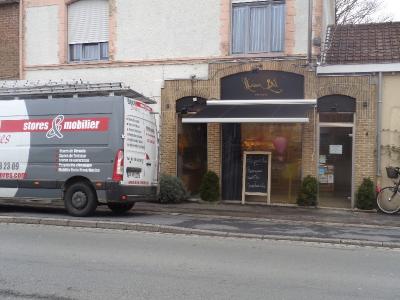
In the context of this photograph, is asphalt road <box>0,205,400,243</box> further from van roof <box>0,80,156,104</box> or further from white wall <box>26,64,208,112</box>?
white wall <box>26,64,208,112</box>

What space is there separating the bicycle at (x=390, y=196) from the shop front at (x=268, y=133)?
680 millimetres

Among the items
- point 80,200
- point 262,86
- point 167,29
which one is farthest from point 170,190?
point 167,29

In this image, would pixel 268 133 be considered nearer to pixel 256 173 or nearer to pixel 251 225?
pixel 256 173

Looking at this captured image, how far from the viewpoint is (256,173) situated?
52.9ft

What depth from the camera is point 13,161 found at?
41.6ft

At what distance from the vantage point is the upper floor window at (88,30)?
17969mm

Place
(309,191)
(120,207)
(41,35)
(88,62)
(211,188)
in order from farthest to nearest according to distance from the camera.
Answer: (41,35) → (88,62) → (211,188) → (309,191) → (120,207)

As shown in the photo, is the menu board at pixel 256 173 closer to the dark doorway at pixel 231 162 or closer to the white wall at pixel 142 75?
A: the dark doorway at pixel 231 162

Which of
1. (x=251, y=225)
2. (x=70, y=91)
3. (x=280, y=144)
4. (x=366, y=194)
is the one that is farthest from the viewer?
(x=280, y=144)

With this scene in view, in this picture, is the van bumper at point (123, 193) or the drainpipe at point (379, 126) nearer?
the van bumper at point (123, 193)

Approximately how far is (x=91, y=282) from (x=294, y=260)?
3158 mm

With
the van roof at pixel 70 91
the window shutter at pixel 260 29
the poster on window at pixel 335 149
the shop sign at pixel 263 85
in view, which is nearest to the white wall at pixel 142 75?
the shop sign at pixel 263 85

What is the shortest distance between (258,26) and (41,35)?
770 centimetres

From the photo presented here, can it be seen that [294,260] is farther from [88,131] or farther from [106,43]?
[106,43]
